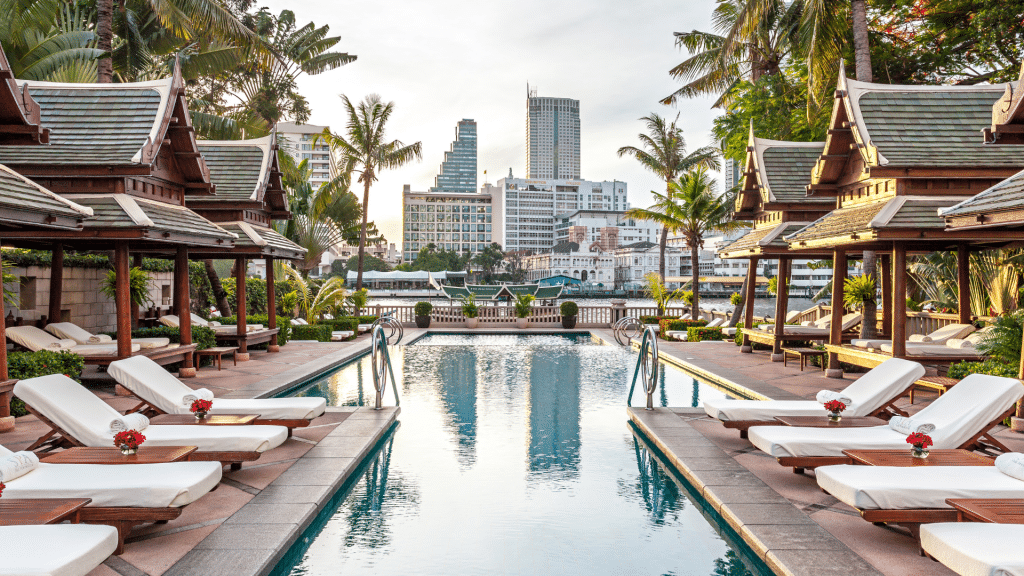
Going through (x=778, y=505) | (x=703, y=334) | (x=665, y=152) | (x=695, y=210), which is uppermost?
(x=665, y=152)

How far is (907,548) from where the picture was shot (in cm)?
444

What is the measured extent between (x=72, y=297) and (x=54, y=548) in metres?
11.9

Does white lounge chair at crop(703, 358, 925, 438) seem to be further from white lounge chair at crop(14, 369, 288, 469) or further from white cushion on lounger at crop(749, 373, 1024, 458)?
white lounge chair at crop(14, 369, 288, 469)

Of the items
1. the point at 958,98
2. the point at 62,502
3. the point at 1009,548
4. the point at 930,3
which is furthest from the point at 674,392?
the point at 930,3

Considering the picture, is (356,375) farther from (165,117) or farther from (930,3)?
(930,3)

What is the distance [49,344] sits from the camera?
10398 millimetres

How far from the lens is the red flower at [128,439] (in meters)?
5.28

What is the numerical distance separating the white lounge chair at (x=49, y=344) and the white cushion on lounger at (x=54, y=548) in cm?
750

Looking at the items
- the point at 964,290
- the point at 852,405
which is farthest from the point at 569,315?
the point at 852,405

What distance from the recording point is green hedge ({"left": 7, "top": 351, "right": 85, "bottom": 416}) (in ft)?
27.6

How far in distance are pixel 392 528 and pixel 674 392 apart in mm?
7546

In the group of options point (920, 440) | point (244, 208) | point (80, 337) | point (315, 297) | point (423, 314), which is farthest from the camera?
point (423, 314)

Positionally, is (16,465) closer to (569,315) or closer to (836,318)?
(836,318)

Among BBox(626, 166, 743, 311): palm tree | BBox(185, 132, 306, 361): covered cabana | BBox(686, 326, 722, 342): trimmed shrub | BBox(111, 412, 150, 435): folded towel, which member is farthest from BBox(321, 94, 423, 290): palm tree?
BBox(111, 412, 150, 435): folded towel
